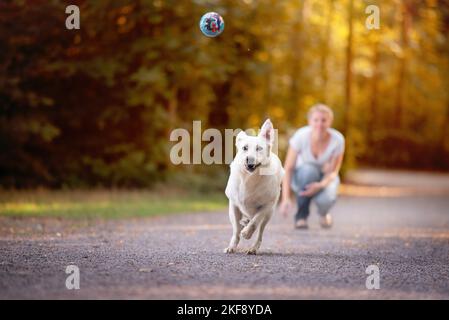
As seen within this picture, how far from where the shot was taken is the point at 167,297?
20.4 feet

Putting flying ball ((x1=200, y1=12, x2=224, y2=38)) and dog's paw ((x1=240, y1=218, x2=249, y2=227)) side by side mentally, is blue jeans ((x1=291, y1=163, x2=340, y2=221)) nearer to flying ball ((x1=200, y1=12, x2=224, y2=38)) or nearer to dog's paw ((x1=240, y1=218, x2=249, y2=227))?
flying ball ((x1=200, y1=12, x2=224, y2=38))

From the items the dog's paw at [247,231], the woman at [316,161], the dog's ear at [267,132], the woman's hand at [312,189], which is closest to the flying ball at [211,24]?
the woman at [316,161]

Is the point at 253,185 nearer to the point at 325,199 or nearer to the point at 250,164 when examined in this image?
the point at 250,164

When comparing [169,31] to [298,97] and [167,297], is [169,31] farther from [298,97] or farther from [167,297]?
[167,297]

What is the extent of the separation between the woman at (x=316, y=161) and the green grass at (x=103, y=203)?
12.2 ft

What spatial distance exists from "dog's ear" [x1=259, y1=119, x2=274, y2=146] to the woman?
406 cm

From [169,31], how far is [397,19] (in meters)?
12.1

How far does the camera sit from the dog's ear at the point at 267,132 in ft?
29.6

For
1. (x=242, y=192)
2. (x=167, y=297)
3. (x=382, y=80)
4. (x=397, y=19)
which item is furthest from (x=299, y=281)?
(x=382, y=80)

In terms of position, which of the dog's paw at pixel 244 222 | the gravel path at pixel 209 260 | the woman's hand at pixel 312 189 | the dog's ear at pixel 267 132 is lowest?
the gravel path at pixel 209 260

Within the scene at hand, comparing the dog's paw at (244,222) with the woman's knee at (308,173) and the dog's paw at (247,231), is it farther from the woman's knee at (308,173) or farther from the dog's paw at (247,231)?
the woman's knee at (308,173)

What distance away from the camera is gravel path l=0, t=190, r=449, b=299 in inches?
261

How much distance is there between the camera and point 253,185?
9.22 metres

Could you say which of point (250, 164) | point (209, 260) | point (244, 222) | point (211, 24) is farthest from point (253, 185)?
point (211, 24)
